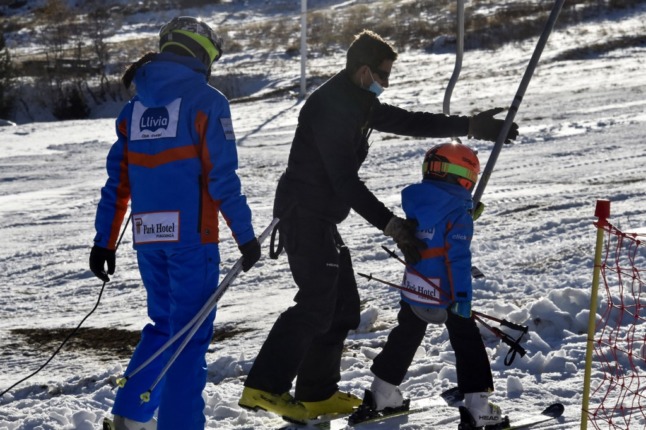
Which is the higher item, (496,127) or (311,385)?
(496,127)

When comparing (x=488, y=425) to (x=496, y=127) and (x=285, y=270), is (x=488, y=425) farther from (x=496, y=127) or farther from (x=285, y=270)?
(x=285, y=270)

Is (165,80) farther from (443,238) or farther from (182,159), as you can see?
(443,238)

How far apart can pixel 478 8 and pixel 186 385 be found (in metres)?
37.3

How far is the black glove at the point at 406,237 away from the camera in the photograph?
421cm

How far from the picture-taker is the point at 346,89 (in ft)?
14.3

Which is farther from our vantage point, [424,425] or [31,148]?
[31,148]

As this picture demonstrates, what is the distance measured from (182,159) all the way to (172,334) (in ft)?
2.46

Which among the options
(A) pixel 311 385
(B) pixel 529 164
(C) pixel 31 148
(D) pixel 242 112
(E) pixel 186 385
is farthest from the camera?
(D) pixel 242 112

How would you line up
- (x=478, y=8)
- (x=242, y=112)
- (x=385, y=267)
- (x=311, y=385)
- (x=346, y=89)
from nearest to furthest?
(x=346, y=89), (x=311, y=385), (x=385, y=267), (x=242, y=112), (x=478, y=8)

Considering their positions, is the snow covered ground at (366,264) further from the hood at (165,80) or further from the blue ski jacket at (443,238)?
the hood at (165,80)

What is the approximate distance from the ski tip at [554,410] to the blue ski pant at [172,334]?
162 cm

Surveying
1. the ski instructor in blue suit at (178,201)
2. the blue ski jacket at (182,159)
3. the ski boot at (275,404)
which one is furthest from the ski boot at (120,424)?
the blue ski jacket at (182,159)

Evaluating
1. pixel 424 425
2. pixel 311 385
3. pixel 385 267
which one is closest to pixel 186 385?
pixel 311 385

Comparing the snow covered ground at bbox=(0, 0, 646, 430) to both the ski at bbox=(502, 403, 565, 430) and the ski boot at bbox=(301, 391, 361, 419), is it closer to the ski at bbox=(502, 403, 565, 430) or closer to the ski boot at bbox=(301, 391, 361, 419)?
the ski at bbox=(502, 403, 565, 430)
